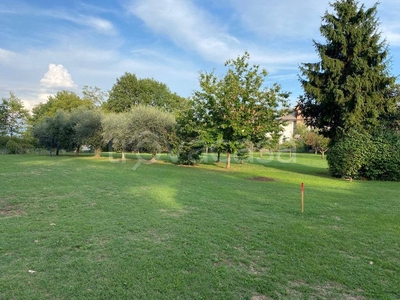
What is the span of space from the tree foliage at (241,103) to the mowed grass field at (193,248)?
8817 mm

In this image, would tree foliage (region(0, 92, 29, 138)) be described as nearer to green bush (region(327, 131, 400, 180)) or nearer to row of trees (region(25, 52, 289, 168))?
row of trees (region(25, 52, 289, 168))

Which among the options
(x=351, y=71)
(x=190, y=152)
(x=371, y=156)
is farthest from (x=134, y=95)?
(x=371, y=156)

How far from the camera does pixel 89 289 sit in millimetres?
2619

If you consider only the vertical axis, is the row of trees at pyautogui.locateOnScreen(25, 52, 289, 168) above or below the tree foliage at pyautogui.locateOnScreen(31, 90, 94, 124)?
below

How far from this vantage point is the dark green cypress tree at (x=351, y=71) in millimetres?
12945

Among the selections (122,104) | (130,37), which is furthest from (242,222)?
(122,104)

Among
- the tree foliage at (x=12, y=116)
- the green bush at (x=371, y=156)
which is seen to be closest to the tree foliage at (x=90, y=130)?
the green bush at (x=371, y=156)

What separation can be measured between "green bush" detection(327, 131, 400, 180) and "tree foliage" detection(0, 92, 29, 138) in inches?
1830

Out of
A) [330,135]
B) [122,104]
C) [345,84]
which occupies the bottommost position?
[330,135]

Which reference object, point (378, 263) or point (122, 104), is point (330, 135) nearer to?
point (378, 263)

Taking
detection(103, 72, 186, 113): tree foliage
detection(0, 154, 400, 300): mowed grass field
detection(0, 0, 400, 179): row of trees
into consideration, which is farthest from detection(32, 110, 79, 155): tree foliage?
detection(0, 154, 400, 300): mowed grass field

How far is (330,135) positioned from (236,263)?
13.6 m

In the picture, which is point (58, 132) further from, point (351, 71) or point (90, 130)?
point (351, 71)

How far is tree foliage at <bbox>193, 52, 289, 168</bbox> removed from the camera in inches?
596
